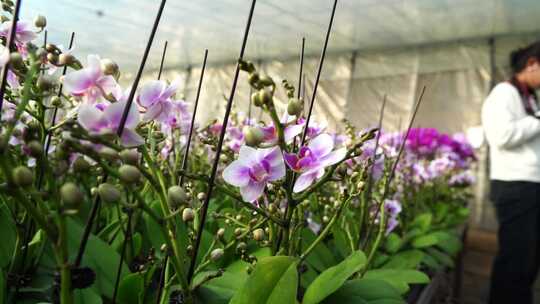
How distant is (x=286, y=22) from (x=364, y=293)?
4.64 meters

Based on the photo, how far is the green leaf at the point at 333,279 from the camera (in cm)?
37

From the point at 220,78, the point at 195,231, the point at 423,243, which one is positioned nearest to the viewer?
the point at 195,231

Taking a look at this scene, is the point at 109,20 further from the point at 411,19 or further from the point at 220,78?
the point at 411,19

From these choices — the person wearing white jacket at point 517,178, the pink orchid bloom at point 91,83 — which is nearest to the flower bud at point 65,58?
the pink orchid bloom at point 91,83

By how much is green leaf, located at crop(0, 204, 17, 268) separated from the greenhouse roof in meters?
3.64

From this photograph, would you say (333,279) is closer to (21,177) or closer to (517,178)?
(21,177)

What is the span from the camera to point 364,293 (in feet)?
1.36

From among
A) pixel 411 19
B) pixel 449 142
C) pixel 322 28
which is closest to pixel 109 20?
pixel 322 28

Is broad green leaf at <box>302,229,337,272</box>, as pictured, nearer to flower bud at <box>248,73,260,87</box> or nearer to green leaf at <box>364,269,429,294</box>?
green leaf at <box>364,269,429,294</box>

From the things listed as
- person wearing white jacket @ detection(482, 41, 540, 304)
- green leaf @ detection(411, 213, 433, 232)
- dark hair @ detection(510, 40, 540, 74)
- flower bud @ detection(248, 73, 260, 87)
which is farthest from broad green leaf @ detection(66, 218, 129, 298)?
dark hair @ detection(510, 40, 540, 74)

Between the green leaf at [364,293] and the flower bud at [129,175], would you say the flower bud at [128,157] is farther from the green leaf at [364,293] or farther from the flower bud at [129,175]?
the green leaf at [364,293]

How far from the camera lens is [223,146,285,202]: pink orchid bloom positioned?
32 cm

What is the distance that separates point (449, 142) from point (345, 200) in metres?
1.57

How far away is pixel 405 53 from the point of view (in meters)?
5.22
